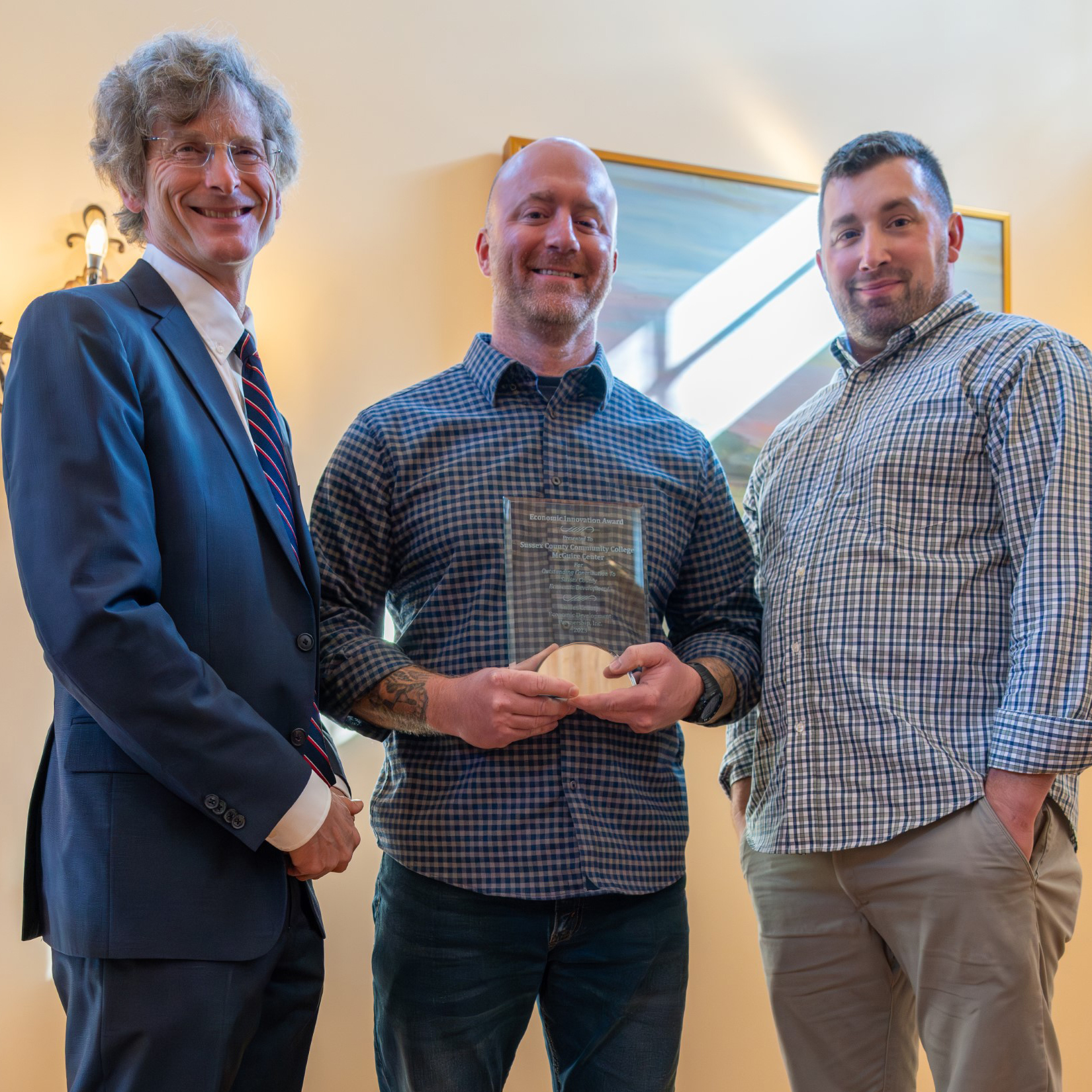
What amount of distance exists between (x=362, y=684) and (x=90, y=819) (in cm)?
45

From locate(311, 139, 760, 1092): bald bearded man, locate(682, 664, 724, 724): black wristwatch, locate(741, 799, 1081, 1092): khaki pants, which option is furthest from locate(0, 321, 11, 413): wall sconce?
locate(741, 799, 1081, 1092): khaki pants

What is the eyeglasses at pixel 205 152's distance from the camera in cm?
138

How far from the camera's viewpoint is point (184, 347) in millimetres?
1274

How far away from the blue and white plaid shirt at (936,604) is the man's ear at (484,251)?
2.28ft

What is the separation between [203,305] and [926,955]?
1.38 metres

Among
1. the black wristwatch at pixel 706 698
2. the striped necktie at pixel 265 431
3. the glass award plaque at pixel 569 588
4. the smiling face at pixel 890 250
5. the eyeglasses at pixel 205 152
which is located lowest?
the black wristwatch at pixel 706 698

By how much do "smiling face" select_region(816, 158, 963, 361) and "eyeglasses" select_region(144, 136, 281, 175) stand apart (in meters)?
1.04

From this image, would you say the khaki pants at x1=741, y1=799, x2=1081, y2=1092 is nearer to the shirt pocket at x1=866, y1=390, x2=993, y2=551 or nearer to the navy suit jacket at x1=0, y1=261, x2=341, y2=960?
the shirt pocket at x1=866, y1=390, x2=993, y2=551

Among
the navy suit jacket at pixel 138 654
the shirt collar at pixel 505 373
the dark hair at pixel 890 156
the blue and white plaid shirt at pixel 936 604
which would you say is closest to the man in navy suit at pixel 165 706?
the navy suit jacket at pixel 138 654

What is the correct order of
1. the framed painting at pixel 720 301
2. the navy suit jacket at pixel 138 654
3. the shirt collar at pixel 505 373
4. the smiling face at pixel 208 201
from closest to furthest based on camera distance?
the navy suit jacket at pixel 138 654 < the smiling face at pixel 208 201 < the shirt collar at pixel 505 373 < the framed painting at pixel 720 301

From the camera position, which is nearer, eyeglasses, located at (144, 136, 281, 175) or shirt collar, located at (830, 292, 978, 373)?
eyeglasses, located at (144, 136, 281, 175)

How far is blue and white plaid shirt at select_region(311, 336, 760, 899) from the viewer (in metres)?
1.45

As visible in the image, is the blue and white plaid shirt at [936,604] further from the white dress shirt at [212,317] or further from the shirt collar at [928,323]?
the white dress shirt at [212,317]

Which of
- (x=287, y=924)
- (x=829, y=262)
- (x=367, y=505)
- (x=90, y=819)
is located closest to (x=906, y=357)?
(x=829, y=262)
